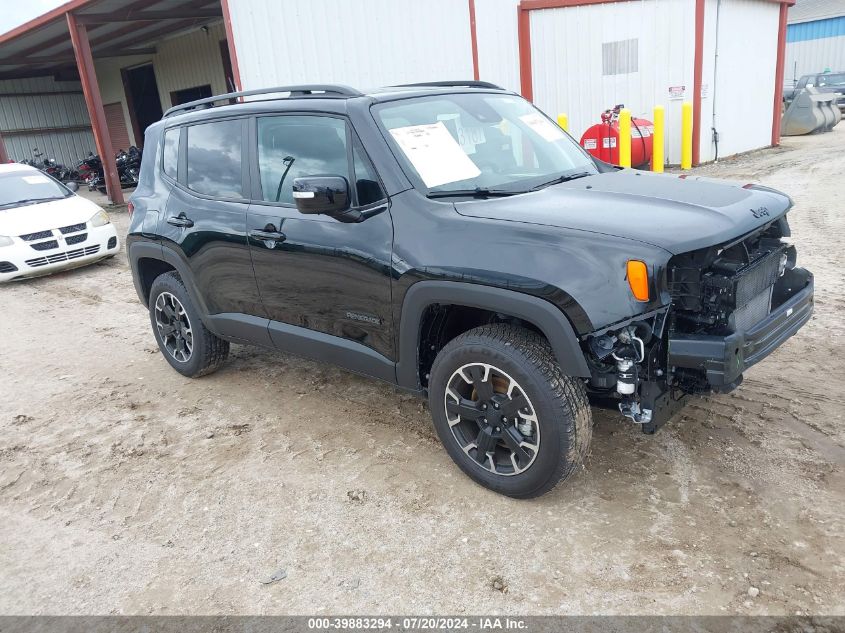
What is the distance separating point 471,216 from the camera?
10.3 feet

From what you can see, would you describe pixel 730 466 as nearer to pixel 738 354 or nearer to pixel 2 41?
pixel 738 354

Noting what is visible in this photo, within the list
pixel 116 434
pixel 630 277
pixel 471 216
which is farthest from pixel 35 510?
pixel 630 277

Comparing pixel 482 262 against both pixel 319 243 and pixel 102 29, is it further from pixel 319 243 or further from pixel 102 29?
pixel 102 29

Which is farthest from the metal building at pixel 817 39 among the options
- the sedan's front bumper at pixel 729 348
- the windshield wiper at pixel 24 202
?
the sedan's front bumper at pixel 729 348

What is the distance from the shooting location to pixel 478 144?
12.3 ft

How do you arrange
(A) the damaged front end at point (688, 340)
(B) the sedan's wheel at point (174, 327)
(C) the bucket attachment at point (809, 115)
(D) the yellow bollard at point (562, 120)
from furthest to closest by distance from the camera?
(C) the bucket attachment at point (809, 115) → (D) the yellow bollard at point (562, 120) → (B) the sedan's wheel at point (174, 327) → (A) the damaged front end at point (688, 340)

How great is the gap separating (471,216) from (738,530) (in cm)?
179

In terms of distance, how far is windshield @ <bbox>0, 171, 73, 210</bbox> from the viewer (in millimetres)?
9633

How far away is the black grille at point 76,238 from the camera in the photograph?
9242 millimetres

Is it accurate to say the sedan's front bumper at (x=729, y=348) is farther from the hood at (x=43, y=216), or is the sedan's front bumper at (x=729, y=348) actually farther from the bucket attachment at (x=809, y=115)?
the bucket attachment at (x=809, y=115)

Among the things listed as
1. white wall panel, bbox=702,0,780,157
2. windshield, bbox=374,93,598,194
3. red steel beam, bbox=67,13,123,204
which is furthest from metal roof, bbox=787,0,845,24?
windshield, bbox=374,93,598,194

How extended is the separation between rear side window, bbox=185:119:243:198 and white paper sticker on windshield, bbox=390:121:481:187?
1217mm

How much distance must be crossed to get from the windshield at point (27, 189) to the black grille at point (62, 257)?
1074mm

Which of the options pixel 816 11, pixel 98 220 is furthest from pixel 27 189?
pixel 816 11
